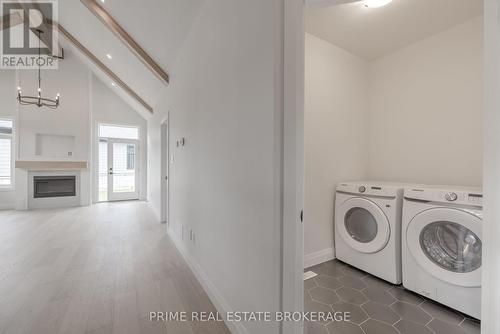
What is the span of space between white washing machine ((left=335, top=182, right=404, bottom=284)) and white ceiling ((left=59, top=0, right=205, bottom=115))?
7.97 feet

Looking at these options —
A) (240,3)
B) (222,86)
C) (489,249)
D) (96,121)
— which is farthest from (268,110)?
(96,121)

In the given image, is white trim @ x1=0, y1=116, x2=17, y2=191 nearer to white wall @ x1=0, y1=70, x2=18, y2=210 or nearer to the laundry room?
white wall @ x1=0, y1=70, x2=18, y2=210

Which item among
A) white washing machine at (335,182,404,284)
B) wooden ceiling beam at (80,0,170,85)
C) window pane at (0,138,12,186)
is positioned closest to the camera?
white washing machine at (335,182,404,284)

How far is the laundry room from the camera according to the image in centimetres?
160

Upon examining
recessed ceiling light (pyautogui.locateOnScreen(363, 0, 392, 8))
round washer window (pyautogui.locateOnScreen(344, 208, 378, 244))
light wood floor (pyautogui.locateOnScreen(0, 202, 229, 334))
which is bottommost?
light wood floor (pyautogui.locateOnScreen(0, 202, 229, 334))

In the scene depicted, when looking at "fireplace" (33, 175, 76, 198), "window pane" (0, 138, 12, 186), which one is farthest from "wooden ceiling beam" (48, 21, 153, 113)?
"window pane" (0, 138, 12, 186)

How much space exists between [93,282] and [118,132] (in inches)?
233

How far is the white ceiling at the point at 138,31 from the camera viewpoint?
232 centimetres

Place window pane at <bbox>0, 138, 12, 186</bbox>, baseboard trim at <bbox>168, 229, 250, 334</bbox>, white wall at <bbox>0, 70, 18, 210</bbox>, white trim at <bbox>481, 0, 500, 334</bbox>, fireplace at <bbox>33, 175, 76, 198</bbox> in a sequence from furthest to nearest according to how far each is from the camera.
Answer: fireplace at <bbox>33, 175, 76, 198</bbox>
window pane at <bbox>0, 138, 12, 186</bbox>
white wall at <bbox>0, 70, 18, 210</bbox>
baseboard trim at <bbox>168, 229, 250, 334</bbox>
white trim at <bbox>481, 0, 500, 334</bbox>

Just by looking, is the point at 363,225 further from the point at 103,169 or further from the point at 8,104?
the point at 8,104

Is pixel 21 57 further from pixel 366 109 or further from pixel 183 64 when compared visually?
pixel 366 109

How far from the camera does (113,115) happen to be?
669 cm

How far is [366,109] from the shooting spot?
2.91 meters

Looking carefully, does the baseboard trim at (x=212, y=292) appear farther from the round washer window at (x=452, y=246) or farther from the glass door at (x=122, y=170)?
the glass door at (x=122, y=170)
